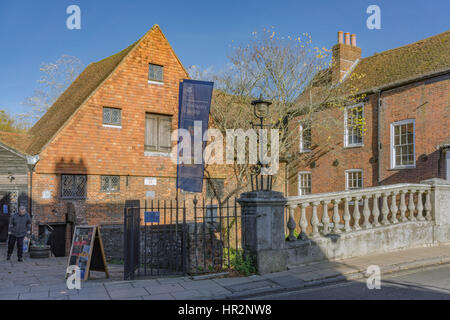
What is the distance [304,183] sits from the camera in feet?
72.8

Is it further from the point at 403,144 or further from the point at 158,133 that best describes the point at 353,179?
the point at 158,133

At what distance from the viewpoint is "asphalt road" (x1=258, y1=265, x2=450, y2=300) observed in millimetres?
5941

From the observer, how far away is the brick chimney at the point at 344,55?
2105cm

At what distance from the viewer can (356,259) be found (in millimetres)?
8594

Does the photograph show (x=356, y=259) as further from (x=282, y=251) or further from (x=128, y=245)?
(x=128, y=245)

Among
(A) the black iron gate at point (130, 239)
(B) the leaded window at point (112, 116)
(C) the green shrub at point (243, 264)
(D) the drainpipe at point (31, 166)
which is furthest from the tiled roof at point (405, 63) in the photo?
(D) the drainpipe at point (31, 166)

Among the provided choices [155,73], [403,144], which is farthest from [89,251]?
[403,144]

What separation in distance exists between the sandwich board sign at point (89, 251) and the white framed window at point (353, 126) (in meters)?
13.8

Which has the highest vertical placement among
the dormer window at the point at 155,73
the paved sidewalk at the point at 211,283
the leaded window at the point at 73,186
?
the dormer window at the point at 155,73

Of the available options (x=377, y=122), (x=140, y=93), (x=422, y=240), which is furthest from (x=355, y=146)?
(x=140, y=93)

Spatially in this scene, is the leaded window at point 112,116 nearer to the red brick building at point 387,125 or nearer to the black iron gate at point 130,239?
the black iron gate at point 130,239

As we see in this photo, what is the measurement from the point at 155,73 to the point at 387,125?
11.1 m
